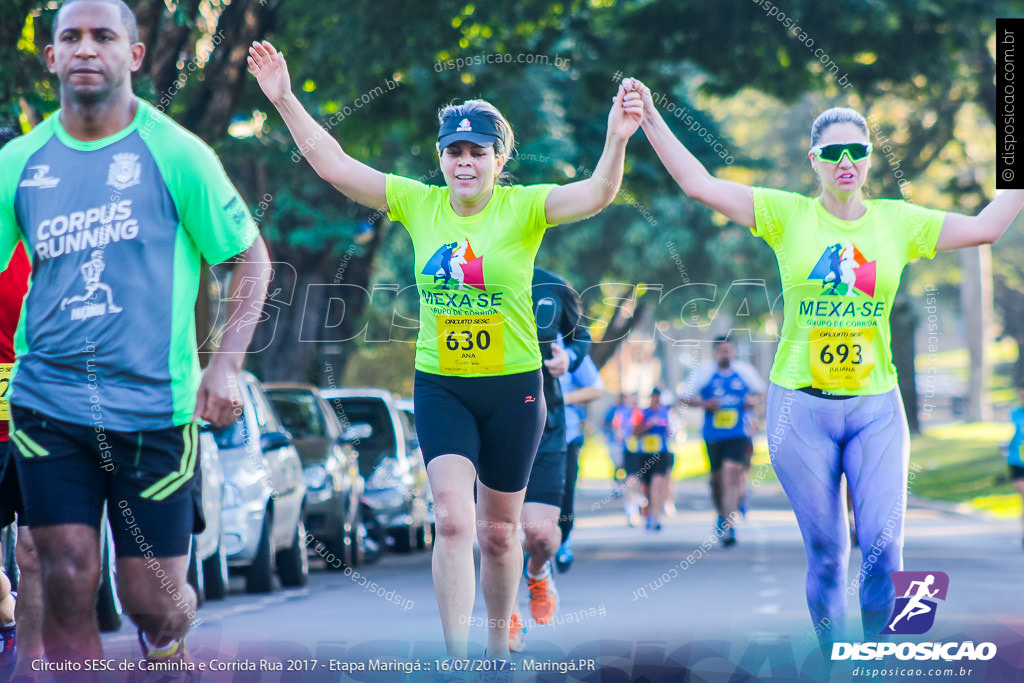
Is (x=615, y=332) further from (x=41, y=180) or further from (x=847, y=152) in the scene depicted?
(x=41, y=180)

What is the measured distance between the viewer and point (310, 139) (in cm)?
→ 605

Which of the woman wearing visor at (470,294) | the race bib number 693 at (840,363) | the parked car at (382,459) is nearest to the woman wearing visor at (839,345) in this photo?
the race bib number 693 at (840,363)

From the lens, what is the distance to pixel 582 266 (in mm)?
37375

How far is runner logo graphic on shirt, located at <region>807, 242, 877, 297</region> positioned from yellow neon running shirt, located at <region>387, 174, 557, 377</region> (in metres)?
1.08

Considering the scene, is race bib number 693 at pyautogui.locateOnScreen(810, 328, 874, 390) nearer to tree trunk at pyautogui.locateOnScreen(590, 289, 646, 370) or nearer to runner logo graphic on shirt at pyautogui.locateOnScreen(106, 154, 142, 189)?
runner logo graphic on shirt at pyautogui.locateOnScreen(106, 154, 142, 189)

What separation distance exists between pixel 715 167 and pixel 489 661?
1379cm

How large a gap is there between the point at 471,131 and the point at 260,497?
18.5 ft

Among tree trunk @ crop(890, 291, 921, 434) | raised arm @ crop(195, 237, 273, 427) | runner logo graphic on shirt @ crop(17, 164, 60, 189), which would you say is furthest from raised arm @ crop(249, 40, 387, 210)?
tree trunk @ crop(890, 291, 921, 434)

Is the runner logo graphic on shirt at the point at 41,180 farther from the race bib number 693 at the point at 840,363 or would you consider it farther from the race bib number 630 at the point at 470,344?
the race bib number 693 at the point at 840,363

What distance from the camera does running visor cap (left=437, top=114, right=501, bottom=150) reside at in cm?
617

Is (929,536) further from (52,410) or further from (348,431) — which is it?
(52,410)

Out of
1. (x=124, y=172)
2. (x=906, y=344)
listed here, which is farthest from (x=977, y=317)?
(x=124, y=172)

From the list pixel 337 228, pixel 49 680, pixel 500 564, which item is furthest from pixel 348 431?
pixel 49 680

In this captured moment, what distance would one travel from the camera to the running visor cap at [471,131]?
243 inches
